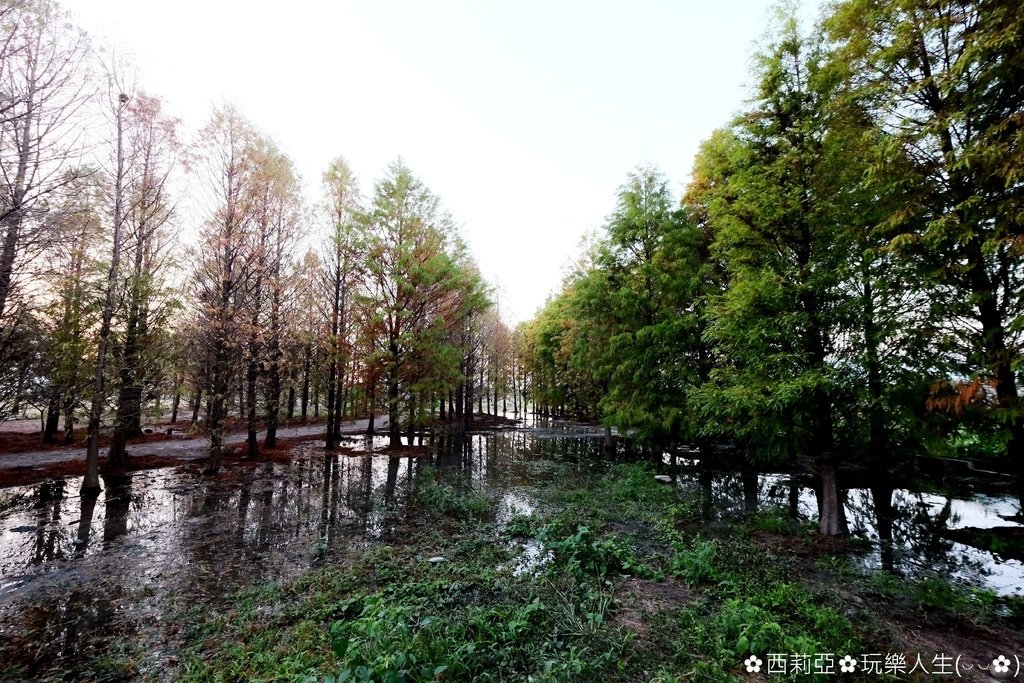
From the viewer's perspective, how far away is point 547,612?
4.91 meters

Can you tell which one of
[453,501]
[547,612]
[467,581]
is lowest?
[453,501]

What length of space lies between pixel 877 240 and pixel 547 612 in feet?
28.6

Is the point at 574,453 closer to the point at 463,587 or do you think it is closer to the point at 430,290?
the point at 430,290

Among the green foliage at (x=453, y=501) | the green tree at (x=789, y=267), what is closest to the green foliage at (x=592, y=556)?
the green foliage at (x=453, y=501)

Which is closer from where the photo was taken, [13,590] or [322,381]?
[13,590]

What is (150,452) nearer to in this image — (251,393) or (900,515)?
(251,393)

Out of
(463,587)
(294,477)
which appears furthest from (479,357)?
(463,587)

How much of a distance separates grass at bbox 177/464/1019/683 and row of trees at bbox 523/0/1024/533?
2711mm

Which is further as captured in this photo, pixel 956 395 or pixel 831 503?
pixel 831 503

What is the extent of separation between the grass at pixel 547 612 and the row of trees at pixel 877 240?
2711 mm

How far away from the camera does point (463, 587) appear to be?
19.2ft

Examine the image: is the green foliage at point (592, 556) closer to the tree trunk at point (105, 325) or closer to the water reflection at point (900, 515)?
the water reflection at point (900, 515)

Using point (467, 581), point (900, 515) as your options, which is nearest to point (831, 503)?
point (900, 515)

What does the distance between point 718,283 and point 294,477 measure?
15923 mm
